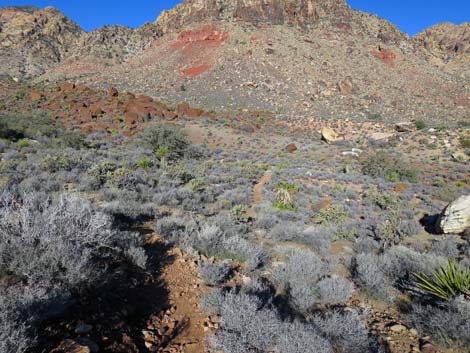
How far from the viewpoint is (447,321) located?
3.37m

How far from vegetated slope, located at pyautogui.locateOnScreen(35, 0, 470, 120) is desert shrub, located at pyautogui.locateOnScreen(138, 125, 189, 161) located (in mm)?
18570

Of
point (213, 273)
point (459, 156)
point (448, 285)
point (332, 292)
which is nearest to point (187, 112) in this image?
point (459, 156)

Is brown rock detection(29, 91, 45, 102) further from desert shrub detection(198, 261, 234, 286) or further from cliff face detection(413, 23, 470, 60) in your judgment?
cliff face detection(413, 23, 470, 60)

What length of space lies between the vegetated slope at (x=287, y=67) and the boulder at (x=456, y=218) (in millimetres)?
28260

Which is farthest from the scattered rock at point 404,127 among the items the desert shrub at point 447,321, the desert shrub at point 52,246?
the desert shrub at point 52,246

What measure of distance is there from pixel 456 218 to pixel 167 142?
Answer: 13.8 metres

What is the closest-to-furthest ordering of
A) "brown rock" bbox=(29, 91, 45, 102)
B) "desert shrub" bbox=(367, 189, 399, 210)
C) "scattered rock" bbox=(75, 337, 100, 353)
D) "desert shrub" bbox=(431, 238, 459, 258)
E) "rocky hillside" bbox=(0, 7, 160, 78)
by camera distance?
"scattered rock" bbox=(75, 337, 100, 353)
"desert shrub" bbox=(431, 238, 459, 258)
"desert shrub" bbox=(367, 189, 399, 210)
"brown rock" bbox=(29, 91, 45, 102)
"rocky hillside" bbox=(0, 7, 160, 78)

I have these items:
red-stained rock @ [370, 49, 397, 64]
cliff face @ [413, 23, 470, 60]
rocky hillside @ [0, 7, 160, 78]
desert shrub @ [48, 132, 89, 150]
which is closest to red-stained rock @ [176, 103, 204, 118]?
desert shrub @ [48, 132, 89, 150]

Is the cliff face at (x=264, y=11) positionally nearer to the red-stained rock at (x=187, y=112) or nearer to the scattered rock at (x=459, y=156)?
the red-stained rock at (x=187, y=112)

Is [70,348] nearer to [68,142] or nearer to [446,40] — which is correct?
[68,142]

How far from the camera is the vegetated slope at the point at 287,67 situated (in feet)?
125

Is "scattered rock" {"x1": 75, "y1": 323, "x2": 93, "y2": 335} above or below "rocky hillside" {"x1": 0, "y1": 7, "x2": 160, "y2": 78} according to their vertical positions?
below

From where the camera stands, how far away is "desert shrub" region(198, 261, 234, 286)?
4082 millimetres

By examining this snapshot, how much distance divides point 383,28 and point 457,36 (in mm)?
32352
